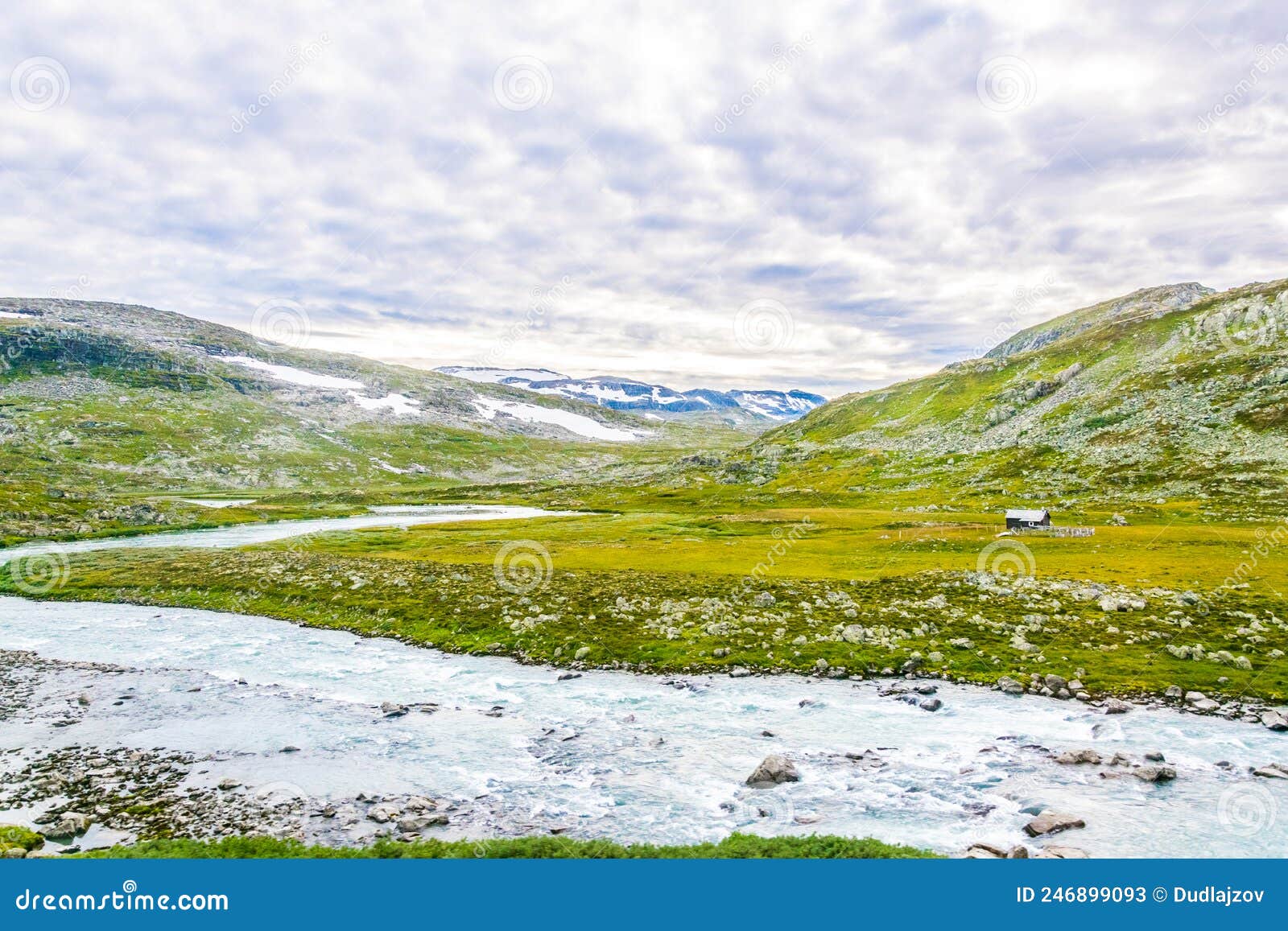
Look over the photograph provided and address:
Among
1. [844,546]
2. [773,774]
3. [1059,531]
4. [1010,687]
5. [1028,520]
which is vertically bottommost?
[773,774]

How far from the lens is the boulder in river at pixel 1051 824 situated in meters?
18.7

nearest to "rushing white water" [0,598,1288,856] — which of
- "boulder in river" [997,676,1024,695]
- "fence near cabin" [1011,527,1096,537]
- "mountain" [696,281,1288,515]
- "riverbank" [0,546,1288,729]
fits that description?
"boulder in river" [997,676,1024,695]

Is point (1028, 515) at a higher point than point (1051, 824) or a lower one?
higher

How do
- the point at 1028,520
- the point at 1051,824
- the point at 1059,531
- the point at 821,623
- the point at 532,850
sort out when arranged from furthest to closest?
the point at 1028,520 → the point at 1059,531 → the point at 821,623 → the point at 1051,824 → the point at 532,850

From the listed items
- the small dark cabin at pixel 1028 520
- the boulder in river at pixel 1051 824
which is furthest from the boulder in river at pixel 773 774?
the small dark cabin at pixel 1028 520

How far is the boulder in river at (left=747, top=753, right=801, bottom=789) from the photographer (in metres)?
22.5

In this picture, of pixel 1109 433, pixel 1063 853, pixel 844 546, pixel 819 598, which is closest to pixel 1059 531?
pixel 844 546

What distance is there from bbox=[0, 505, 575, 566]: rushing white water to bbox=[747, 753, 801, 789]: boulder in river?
281 feet

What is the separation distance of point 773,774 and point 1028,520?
227 feet

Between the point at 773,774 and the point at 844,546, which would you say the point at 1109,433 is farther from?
the point at 773,774

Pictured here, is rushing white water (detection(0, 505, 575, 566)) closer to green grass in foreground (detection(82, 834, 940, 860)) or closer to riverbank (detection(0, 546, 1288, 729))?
riverbank (detection(0, 546, 1288, 729))

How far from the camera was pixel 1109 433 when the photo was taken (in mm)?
123875

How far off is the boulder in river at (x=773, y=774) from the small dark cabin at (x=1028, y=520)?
67.0 metres

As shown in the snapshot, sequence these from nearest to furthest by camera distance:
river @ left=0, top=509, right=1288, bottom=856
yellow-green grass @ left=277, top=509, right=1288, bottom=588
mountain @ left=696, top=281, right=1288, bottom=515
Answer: river @ left=0, top=509, right=1288, bottom=856, yellow-green grass @ left=277, top=509, right=1288, bottom=588, mountain @ left=696, top=281, right=1288, bottom=515
